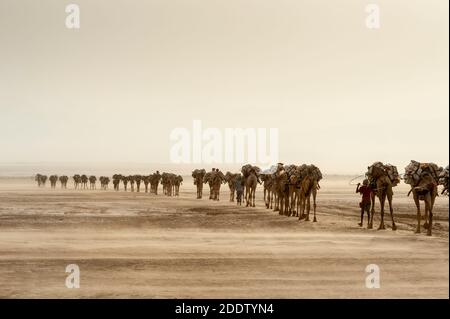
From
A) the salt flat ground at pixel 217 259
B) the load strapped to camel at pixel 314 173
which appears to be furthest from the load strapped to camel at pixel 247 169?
the salt flat ground at pixel 217 259

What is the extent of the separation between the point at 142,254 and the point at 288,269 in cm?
412

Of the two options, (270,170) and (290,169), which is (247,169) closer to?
(270,170)

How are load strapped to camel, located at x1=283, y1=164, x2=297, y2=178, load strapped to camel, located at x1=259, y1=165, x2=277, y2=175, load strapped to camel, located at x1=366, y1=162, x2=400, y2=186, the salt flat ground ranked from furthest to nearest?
1. load strapped to camel, located at x1=259, y1=165, x2=277, y2=175
2. load strapped to camel, located at x1=283, y1=164, x2=297, y2=178
3. load strapped to camel, located at x1=366, y1=162, x2=400, y2=186
4. the salt flat ground

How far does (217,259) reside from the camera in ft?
46.4

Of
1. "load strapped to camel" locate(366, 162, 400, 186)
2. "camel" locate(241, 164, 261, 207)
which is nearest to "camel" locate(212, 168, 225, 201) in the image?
"camel" locate(241, 164, 261, 207)

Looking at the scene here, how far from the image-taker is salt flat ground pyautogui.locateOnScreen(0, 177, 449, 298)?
10.8 m

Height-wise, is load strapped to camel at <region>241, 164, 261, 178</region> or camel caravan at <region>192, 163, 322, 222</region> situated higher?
load strapped to camel at <region>241, 164, 261, 178</region>

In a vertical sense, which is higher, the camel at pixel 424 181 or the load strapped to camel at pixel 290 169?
the load strapped to camel at pixel 290 169

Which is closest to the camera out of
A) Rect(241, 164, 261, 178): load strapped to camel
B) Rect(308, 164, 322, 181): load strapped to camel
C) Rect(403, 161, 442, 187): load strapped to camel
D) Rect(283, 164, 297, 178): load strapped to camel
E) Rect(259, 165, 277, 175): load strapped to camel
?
Rect(403, 161, 442, 187): load strapped to camel

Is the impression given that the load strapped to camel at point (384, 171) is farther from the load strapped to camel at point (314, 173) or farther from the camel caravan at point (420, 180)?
the load strapped to camel at point (314, 173)

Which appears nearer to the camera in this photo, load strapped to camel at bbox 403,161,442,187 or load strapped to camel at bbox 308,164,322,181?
load strapped to camel at bbox 403,161,442,187

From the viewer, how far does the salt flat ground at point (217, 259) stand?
35.3 ft

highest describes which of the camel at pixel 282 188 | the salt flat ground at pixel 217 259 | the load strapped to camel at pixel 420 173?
the load strapped to camel at pixel 420 173

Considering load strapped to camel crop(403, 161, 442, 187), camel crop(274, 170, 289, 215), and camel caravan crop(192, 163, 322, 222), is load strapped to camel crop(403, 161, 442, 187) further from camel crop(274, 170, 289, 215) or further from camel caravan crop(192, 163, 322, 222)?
camel crop(274, 170, 289, 215)
